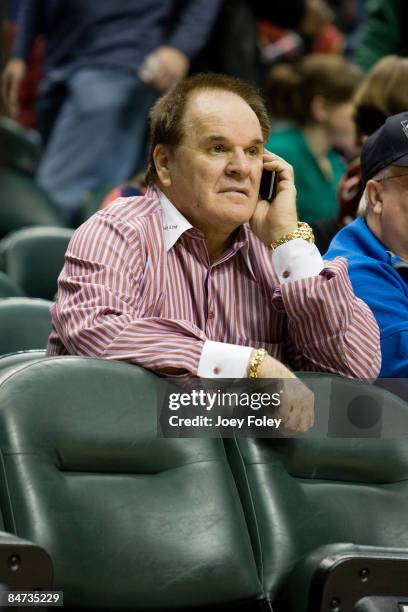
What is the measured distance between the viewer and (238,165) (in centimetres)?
252

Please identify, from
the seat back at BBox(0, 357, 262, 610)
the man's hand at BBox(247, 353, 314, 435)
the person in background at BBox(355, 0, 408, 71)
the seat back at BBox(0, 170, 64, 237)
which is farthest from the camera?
the person in background at BBox(355, 0, 408, 71)

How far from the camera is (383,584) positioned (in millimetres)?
1905

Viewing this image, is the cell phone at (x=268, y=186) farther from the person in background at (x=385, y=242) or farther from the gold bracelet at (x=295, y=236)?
the person in background at (x=385, y=242)

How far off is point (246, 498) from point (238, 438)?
0.11 m

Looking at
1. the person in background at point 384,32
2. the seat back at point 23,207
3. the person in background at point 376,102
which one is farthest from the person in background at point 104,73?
the person in background at point 376,102

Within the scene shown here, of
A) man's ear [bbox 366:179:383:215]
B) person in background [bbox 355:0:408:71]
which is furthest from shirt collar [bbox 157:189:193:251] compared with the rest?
person in background [bbox 355:0:408:71]

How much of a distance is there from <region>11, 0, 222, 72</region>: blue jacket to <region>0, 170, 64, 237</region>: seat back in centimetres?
72

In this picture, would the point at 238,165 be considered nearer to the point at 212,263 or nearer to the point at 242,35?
the point at 212,263

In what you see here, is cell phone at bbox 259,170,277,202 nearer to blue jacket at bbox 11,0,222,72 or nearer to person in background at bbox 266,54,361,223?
person in background at bbox 266,54,361,223

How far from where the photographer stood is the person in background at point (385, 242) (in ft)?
8.53

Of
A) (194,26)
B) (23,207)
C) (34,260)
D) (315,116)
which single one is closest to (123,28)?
(194,26)

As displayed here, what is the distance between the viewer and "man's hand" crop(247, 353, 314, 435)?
7.18ft

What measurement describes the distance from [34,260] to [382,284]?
64.6 inches

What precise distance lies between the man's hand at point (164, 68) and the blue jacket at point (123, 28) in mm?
56
